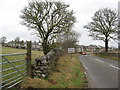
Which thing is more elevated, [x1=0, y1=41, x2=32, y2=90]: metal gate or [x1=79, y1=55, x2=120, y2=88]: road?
[x1=0, y1=41, x2=32, y2=90]: metal gate

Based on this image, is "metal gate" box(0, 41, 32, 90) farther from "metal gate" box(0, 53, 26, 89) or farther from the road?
the road

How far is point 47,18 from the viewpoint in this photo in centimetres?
1995

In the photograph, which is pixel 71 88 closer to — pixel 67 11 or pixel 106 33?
pixel 67 11

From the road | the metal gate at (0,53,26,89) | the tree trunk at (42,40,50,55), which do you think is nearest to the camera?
the metal gate at (0,53,26,89)

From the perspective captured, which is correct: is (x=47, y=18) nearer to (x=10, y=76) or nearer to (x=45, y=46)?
(x=45, y=46)

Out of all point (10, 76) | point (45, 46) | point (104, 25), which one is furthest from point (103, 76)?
point (104, 25)

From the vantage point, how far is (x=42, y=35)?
19.7m

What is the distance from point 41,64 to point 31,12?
1411cm

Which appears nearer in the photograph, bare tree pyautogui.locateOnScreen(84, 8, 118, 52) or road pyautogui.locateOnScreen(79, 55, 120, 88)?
road pyautogui.locateOnScreen(79, 55, 120, 88)

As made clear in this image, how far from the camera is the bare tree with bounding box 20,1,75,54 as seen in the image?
62.2 feet

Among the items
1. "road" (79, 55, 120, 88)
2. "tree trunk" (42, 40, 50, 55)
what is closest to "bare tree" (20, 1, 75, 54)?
"tree trunk" (42, 40, 50, 55)

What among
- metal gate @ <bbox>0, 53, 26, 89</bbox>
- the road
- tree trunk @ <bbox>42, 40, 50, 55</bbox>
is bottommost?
the road

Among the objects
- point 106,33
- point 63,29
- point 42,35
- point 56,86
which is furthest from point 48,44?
point 106,33

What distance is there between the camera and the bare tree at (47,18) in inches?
746
